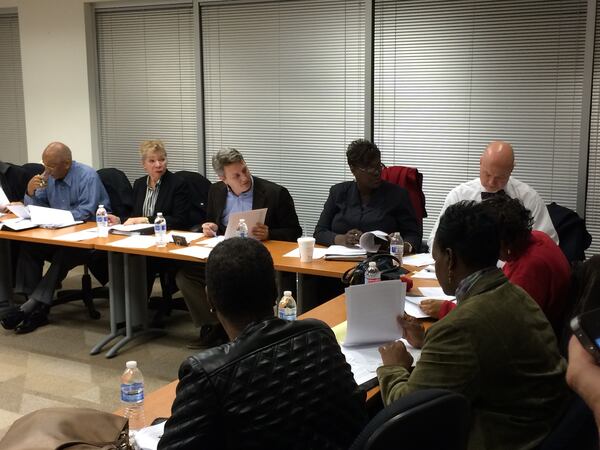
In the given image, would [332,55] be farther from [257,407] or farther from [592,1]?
[257,407]

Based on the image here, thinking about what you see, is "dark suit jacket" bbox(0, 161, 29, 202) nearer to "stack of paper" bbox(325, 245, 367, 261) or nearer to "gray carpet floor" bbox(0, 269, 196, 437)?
"gray carpet floor" bbox(0, 269, 196, 437)

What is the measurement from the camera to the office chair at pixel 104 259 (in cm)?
516

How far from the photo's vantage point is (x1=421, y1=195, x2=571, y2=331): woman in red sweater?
2.49 metres

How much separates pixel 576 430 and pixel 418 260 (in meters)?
2.09

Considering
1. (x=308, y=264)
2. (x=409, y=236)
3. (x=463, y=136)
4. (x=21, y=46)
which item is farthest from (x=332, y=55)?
(x=21, y=46)

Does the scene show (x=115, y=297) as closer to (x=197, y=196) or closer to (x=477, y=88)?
(x=197, y=196)

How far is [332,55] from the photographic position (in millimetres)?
5422

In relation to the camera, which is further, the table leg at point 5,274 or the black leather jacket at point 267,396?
the table leg at point 5,274

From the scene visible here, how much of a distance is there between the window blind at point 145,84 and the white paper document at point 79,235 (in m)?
1.67

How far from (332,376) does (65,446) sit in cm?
80

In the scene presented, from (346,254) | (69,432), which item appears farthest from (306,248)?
(69,432)

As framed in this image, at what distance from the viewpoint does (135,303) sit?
15.1ft

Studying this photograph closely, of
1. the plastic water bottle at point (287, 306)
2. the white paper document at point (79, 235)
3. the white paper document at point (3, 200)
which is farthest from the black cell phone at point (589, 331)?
the white paper document at point (3, 200)

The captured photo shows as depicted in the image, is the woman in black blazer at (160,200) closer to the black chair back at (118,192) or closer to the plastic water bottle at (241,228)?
the black chair back at (118,192)
